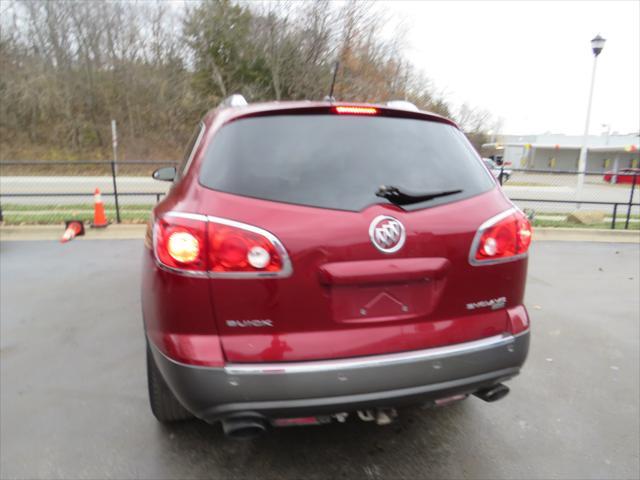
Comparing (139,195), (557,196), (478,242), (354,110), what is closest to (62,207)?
(139,195)

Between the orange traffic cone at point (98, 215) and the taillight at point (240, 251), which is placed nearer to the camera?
the taillight at point (240, 251)

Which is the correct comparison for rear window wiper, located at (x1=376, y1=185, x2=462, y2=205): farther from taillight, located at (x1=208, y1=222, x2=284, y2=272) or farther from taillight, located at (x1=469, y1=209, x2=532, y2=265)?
taillight, located at (x1=208, y1=222, x2=284, y2=272)

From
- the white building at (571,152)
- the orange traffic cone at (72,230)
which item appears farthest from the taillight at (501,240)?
the white building at (571,152)

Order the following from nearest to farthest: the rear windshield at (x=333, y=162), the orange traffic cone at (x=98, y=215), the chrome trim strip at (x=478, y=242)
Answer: the rear windshield at (x=333, y=162)
the chrome trim strip at (x=478, y=242)
the orange traffic cone at (x=98, y=215)

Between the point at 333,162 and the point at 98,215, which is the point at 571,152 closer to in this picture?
the point at 98,215

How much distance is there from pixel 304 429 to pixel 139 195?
8.69 metres

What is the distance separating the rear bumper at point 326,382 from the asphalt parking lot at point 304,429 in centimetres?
66

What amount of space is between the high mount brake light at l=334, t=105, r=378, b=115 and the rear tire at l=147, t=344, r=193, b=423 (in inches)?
64.0

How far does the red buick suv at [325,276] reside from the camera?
72.2 inches

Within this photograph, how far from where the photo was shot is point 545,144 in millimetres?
54594

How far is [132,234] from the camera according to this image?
855cm

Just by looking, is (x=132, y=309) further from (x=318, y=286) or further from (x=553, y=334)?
(x=553, y=334)

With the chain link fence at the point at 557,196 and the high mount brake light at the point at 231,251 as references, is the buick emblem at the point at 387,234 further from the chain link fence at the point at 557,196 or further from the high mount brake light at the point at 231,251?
the chain link fence at the point at 557,196

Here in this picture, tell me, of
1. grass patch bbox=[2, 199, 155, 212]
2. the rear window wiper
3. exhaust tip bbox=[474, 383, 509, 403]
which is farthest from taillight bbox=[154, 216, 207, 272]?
grass patch bbox=[2, 199, 155, 212]
